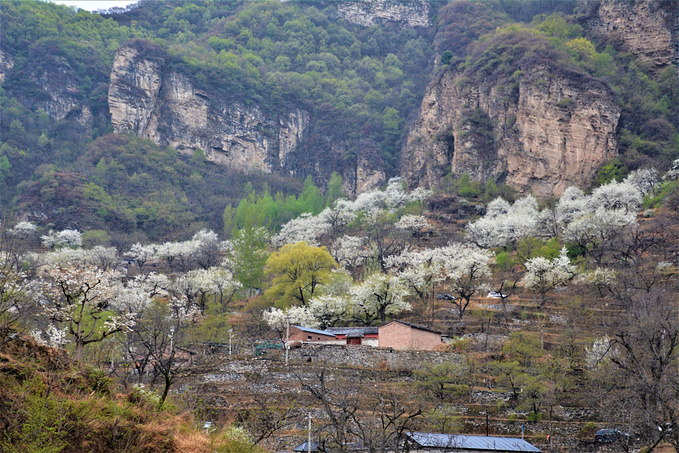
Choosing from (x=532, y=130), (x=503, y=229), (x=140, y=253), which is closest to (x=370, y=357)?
(x=503, y=229)

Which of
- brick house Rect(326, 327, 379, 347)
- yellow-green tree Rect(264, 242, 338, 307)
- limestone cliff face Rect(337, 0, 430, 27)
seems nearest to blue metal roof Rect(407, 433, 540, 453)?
brick house Rect(326, 327, 379, 347)

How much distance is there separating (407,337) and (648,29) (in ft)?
301

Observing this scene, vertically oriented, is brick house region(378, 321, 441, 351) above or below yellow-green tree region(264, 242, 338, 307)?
above

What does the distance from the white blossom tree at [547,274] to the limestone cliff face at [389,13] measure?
144012 mm

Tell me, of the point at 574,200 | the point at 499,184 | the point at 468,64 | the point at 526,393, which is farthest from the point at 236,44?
the point at 526,393

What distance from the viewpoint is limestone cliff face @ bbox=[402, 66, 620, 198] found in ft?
325

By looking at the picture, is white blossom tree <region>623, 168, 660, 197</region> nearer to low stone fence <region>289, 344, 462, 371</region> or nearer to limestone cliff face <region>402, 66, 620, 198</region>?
limestone cliff face <region>402, 66, 620, 198</region>

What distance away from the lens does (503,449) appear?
32938 mm

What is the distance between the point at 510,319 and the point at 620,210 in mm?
29109

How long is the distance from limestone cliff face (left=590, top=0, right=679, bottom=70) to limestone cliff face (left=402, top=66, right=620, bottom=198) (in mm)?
20661

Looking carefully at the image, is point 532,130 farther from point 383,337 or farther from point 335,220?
point 383,337

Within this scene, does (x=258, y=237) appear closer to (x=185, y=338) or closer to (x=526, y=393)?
(x=185, y=338)

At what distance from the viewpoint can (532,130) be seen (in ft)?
336

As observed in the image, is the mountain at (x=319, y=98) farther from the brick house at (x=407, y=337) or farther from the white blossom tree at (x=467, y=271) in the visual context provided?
the brick house at (x=407, y=337)
